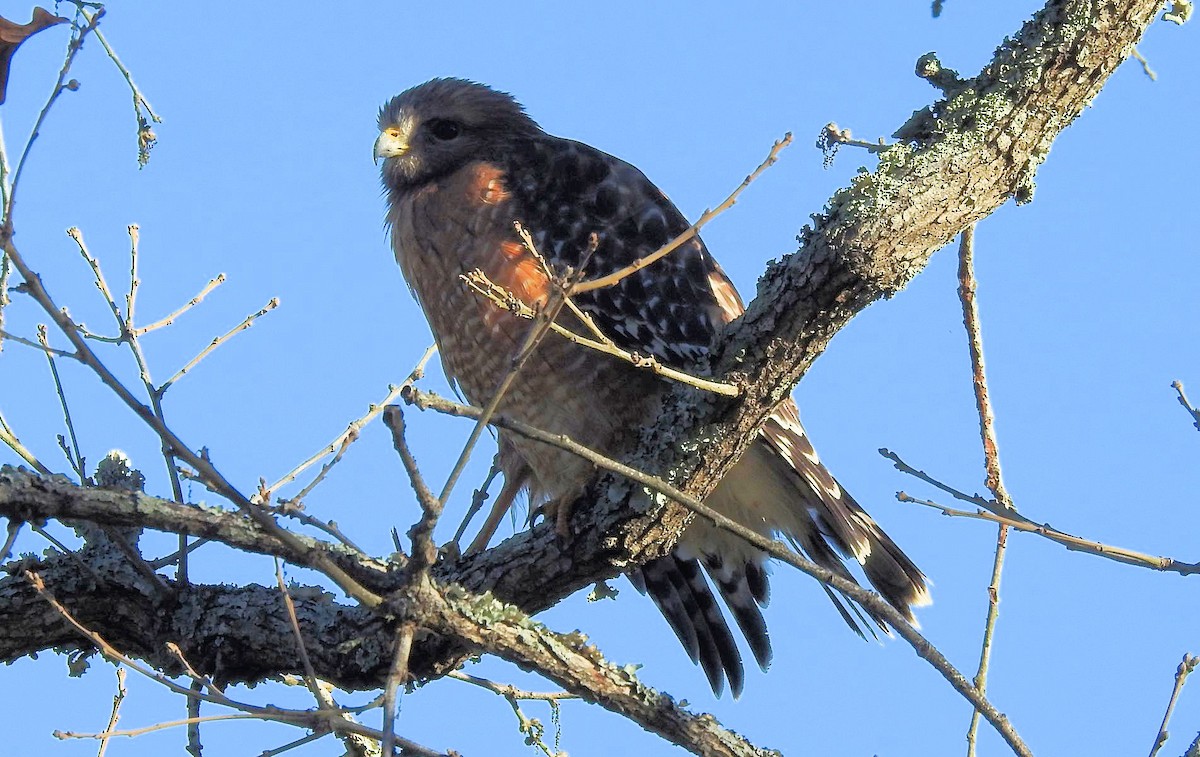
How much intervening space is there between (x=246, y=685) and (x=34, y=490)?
52.0 inches

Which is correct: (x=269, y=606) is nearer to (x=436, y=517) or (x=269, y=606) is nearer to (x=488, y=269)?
(x=488, y=269)

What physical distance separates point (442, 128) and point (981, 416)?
10.3ft

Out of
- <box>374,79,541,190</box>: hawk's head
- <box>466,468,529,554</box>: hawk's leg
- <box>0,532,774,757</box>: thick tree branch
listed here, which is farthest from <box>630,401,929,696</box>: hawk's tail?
<box>374,79,541,190</box>: hawk's head

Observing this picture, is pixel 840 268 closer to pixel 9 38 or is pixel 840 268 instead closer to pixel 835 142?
Result: pixel 835 142

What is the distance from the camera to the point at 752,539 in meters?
2.81

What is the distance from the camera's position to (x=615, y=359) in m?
4.48

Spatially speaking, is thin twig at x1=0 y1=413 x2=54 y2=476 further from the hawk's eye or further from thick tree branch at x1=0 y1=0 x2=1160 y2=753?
the hawk's eye

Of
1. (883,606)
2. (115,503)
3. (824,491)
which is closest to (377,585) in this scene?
(115,503)

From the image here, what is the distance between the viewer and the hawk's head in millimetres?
5641

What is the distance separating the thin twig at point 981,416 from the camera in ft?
11.4

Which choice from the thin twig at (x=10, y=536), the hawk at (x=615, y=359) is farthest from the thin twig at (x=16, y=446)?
the hawk at (x=615, y=359)

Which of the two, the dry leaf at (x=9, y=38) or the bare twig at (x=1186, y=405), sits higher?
the dry leaf at (x=9, y=38)

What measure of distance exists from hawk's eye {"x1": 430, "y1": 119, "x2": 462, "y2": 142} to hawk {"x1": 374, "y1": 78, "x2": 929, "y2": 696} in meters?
0.41

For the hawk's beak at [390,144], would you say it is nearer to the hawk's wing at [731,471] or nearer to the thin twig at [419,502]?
the hawk's wing at [731,471]
